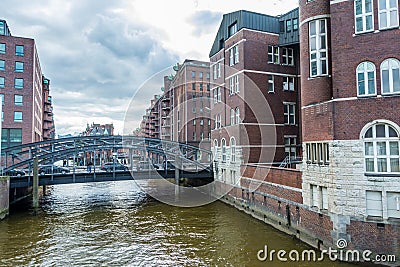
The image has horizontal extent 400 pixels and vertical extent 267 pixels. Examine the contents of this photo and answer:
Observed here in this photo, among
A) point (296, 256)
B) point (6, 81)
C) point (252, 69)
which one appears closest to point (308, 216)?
point (296, 256)

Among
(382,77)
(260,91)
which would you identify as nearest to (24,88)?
(260,91)

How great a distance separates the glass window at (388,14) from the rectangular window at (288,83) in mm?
15731

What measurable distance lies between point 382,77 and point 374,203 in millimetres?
5618

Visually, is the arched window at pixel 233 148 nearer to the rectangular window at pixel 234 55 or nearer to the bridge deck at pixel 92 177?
the bridge deck at pixel 92 177

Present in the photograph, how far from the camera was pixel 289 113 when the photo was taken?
29.3 m

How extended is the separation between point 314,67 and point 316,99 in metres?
1.79

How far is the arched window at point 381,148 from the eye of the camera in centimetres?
1300

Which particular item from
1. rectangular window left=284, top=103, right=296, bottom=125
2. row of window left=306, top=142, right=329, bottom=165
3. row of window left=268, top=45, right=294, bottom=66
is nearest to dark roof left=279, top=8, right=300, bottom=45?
row of window left=268, top=45, right=294, bottom=66

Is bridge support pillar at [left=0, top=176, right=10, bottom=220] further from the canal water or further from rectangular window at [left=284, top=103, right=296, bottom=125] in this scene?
rectangular window at [left=284, top=103, right=296, bottom=125]

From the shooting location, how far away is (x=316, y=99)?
16.1 metres

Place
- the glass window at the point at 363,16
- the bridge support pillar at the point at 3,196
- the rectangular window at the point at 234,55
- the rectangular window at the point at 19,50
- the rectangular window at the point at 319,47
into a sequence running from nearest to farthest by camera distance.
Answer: the glass window at the point at 363,16
the rectangular window at the point at 319,47
the bridge support pillar at the point at 3,196
the rectangular window at the point at 234,55
the rectangular window at the point at 19,50

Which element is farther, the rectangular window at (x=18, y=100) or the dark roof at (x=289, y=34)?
the rectangular window at (x=18, y=100)

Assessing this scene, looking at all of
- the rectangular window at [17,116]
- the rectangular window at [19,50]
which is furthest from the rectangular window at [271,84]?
the rectangular window at [19,50]

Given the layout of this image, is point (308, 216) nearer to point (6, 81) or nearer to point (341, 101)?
point (341, 101)
